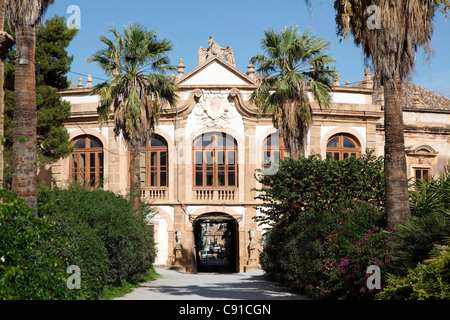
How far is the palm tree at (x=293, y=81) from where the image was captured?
74.5 ft

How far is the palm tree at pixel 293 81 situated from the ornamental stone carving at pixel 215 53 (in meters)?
9.44

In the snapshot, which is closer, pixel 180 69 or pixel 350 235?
pixel 350 235

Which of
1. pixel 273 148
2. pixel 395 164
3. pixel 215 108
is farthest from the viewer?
pixel 273 148

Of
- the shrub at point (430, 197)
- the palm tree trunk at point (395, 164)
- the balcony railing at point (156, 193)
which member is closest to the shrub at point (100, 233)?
the palm tree trunk at point (395, 164)

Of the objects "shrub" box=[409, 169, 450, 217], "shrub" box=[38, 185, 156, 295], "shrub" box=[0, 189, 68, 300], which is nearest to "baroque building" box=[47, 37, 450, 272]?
"shrub" box=[38, 185, 156, 295]

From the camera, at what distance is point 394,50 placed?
543 inches

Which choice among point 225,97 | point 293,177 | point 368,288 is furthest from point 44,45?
point 368,288

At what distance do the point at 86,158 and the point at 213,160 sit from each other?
23.4ft

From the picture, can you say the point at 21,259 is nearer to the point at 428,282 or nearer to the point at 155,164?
the point at 428,282

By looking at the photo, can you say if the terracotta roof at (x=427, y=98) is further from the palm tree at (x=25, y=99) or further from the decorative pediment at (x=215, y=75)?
the palm tree at (x=25, y=99)

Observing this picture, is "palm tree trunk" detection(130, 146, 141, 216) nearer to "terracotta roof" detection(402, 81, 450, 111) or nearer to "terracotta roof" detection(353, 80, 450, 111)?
"terracotta roof" detection(353, 80, 450, 111)
